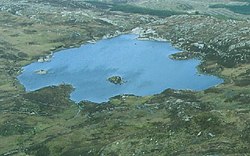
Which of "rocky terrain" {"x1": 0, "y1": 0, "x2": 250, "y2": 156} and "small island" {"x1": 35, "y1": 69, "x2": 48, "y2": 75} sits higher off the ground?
"rocky terrain" {"x1": 0, "y1": 0, "x2": 250, "y2": 156}

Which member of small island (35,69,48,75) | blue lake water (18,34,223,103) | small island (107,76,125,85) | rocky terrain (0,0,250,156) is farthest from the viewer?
small island (35,69,48,75)

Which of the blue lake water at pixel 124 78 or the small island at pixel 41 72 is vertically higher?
the blue lake water at pixel 124 78

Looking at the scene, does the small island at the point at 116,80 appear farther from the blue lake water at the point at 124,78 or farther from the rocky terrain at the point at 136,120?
the rocky terrain at the point at 136,120

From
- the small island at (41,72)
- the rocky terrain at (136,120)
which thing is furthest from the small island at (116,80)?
the small island at (41,72)

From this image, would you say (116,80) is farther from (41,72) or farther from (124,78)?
(41,72)

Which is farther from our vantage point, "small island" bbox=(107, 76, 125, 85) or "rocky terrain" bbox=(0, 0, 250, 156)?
"small island" bbox=(107, 76, 125, 85)

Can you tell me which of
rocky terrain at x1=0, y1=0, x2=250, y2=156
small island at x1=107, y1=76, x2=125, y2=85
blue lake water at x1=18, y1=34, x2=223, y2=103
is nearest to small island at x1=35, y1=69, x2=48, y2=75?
blue lake water at x1=18, y1=34, x2=223, y2=103

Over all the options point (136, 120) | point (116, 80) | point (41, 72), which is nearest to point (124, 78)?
point (116, 80)

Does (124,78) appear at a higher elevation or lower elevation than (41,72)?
higher

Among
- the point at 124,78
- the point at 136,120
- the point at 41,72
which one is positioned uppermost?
the point at 136,120

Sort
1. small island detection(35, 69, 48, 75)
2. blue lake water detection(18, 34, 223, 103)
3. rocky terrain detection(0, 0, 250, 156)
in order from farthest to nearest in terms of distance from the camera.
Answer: small island detection(35, 69, 48, 75) < blue lake water detection(18, 34, 223, 103) < rocky terrain detection(0, 0, 250, 156)

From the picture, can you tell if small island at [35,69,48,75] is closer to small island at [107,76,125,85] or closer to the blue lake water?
the blue lake water

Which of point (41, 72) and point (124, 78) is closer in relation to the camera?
point (124, 78)

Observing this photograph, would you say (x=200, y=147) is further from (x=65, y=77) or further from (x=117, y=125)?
(x=65, y=77)
